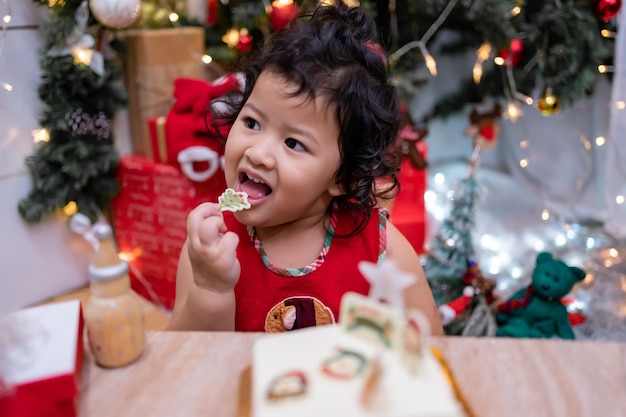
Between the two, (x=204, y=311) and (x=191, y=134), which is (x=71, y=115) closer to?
(x=191, y=134)

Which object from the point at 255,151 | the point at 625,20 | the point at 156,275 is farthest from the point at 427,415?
the point at 625,20

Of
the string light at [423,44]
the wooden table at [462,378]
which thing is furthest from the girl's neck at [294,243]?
the string light at [423,44]

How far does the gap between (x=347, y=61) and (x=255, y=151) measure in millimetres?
215

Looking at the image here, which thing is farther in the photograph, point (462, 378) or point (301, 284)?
point (301, 284)

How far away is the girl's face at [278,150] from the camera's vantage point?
0.82 m

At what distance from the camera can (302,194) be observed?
0.85 m

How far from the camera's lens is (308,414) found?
479 millimetres

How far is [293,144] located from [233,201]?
12cm

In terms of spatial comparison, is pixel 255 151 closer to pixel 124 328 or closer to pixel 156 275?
pixel 124 328

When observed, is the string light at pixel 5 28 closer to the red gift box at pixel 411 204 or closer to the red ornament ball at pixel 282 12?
the red ornament ball at pixel 282 12

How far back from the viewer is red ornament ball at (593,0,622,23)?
168 centimetres

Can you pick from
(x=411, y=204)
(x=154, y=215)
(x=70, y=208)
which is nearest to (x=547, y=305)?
(x=411, y=204)

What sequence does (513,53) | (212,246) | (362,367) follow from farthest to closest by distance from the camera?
(513,53) → (212,246) → (362,367)

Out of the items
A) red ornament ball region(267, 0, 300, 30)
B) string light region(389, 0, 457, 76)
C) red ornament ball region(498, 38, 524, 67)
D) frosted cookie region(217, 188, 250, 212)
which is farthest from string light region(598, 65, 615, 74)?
frosted cookie region(217, 188, 250, 212)
